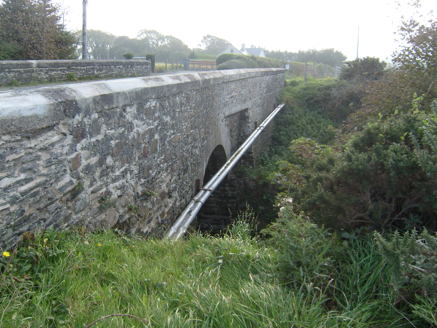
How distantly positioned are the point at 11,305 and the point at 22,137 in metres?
1.18

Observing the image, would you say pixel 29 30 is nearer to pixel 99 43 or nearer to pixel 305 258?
pixel 305 258

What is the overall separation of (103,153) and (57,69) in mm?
8500

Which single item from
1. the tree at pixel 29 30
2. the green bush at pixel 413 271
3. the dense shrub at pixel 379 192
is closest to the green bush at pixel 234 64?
the tree at pixel 29 30

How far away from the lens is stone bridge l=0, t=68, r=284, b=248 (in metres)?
2.57

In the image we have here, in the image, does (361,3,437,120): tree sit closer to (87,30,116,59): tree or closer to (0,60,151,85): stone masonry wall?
(0,60,151,85): stone masonry wall

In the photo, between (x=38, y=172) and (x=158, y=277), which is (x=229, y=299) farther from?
(x=38, y=172)

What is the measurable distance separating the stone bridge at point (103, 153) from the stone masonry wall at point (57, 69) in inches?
223

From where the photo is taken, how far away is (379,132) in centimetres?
367

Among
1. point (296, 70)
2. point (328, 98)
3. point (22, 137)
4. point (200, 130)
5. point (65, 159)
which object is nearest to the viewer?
point (22, 137)

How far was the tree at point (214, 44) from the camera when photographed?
67.2 m

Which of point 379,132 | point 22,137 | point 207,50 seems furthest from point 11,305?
point 207,50

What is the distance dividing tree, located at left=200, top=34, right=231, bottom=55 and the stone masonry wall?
54645 mm

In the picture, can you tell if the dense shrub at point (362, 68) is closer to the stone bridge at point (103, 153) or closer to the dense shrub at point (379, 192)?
the stone bridge at point (103, 153)

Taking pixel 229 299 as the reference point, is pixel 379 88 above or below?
above
